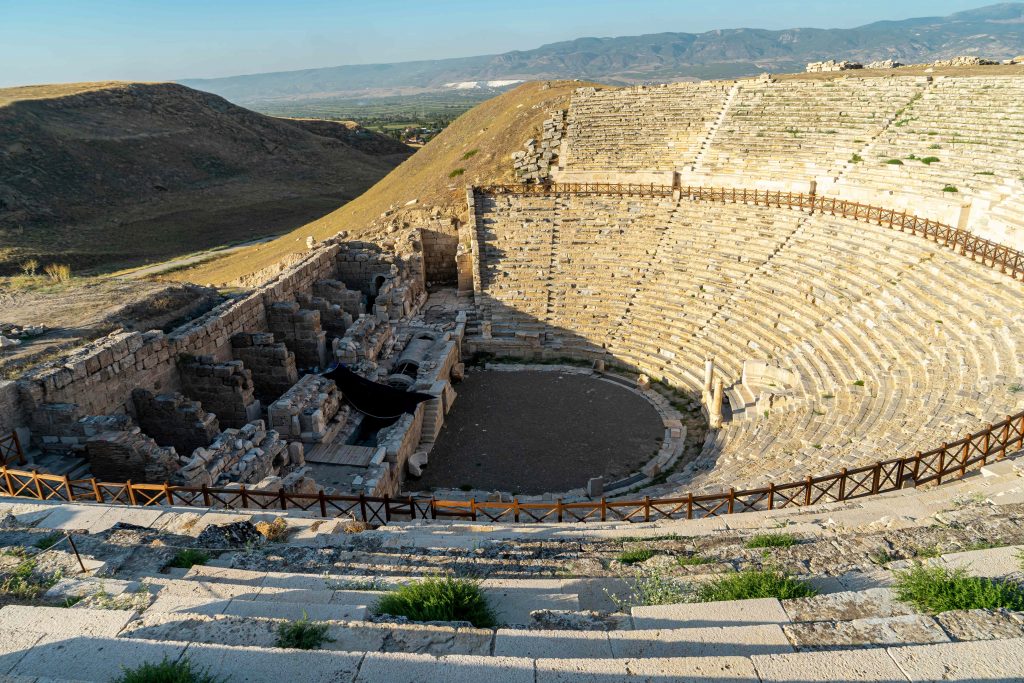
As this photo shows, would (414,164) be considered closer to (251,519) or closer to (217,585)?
(251,519)

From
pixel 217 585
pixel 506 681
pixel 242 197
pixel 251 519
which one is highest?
pixel 506 681

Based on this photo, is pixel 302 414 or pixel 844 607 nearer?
pixel 844 607

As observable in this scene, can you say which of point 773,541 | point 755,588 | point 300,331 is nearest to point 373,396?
point 300,331

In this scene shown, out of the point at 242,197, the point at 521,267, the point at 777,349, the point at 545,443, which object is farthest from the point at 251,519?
the point at 242,197

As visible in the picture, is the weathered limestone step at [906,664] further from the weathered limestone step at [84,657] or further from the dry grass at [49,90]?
the dry grass at [49,90]

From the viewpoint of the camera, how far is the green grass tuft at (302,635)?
5004 millimetres

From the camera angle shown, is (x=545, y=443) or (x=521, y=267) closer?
(x=545, y=443)

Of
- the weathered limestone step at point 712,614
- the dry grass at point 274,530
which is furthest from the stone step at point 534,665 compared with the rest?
the dry grass at point 274,530

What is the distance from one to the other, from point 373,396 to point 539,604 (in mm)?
12044

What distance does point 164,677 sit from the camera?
4.36 meters

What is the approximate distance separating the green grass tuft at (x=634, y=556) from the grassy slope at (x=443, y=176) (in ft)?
70.4

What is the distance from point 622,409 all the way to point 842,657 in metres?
14.3

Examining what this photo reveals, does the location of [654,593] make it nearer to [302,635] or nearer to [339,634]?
[339,634]

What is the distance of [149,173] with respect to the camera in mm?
57219
